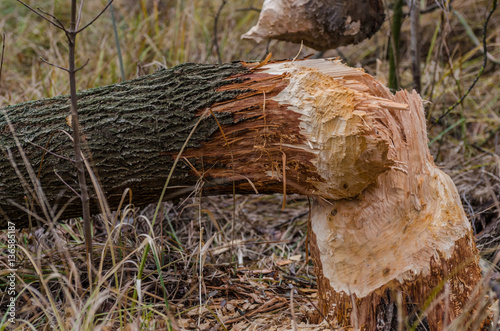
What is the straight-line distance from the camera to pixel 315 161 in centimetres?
148

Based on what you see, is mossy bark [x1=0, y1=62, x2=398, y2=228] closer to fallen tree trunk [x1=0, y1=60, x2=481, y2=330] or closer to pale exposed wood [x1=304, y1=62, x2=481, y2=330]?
fallen tree trunk [x1=0, y1=60, x2=481, y2=330]

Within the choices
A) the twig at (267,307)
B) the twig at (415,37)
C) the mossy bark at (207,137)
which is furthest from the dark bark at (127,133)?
the twig at (415,37)

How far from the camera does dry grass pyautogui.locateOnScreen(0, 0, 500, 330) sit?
147cm

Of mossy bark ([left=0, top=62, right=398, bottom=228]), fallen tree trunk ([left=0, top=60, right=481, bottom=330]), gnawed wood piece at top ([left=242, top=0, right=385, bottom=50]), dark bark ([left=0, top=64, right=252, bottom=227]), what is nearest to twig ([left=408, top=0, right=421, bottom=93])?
gnawed wood piece at top ([left=242, top=0, right=385, bottom=50])

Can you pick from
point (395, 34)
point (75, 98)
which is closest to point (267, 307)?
point (75, 98)

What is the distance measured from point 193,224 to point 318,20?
1.38 m

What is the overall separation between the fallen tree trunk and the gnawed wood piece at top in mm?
809

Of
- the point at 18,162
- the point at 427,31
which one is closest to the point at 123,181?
the point at 18,162

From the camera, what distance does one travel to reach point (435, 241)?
148 centimetres

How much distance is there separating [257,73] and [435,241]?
892 mm

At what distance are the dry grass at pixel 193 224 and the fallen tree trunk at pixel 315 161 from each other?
0.20 meters

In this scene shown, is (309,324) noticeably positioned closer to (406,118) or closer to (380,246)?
(380,246)

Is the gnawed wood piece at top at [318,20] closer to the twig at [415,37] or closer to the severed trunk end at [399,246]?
the twig at [415,37]

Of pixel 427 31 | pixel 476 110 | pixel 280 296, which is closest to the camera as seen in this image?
pixel 280 296
